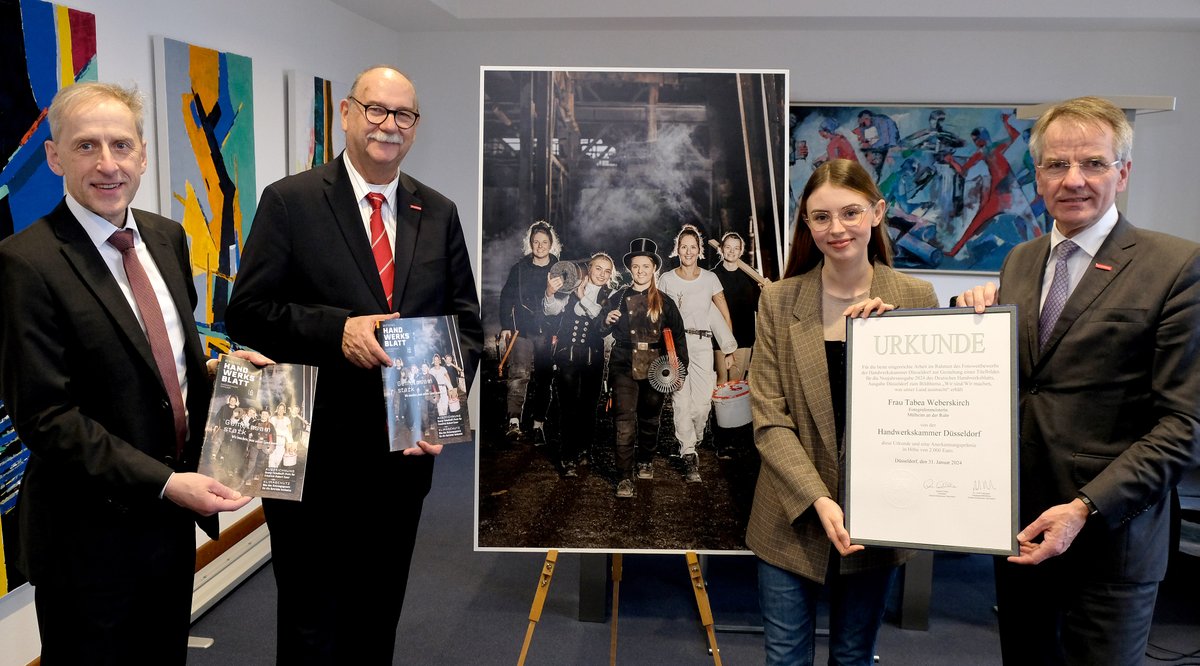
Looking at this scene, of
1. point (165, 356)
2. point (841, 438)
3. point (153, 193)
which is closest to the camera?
point (165, 356)

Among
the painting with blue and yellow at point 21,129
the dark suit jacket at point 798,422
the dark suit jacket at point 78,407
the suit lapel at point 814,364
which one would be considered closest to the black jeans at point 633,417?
the dark suit jacket at point 798,422

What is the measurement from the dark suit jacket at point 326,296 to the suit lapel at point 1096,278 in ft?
4.72

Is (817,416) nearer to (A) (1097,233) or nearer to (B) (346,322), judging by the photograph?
(A) (1097,233)

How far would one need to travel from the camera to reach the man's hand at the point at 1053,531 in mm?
1683

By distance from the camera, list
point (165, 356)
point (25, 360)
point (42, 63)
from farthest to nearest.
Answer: point (42, 63)
point (165, 356)
point (25, 360)

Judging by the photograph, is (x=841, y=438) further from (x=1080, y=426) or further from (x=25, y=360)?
(x=25, y=360)

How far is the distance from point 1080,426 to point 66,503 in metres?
2.08

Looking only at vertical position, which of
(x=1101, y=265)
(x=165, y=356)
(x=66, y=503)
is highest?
(x=1101, y=265)

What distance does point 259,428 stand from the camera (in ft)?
5.82

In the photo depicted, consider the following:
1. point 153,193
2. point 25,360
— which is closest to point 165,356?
point 25,360

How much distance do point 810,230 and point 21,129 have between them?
7.64ft

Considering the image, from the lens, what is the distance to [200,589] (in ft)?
11.0

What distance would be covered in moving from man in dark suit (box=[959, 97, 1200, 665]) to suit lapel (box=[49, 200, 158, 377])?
1.75 metres

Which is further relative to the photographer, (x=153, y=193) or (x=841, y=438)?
(x=153, y=193)
